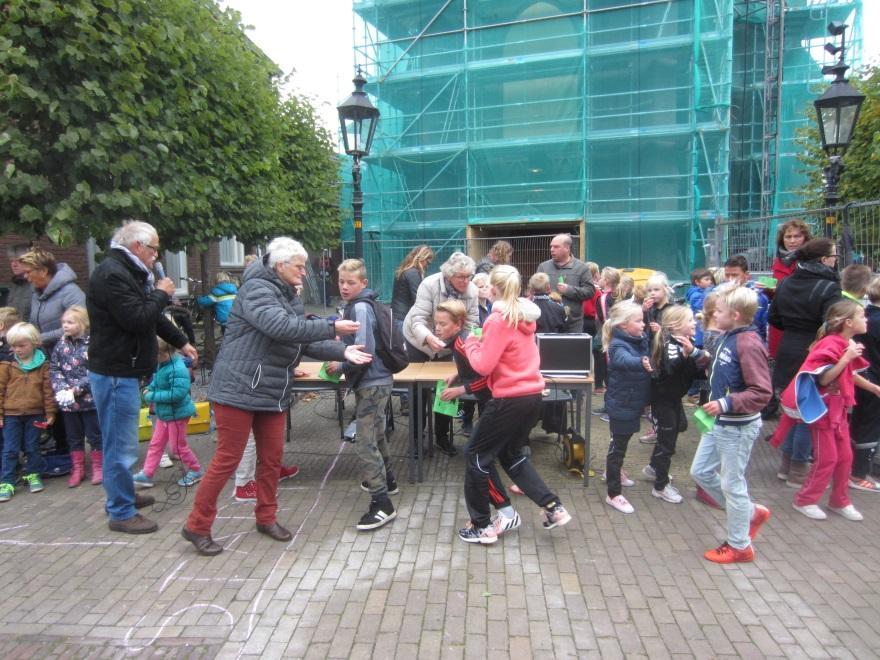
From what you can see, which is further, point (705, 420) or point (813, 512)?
point (813, 512)

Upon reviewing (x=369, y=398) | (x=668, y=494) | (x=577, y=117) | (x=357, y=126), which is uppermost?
(x=577, y=117)

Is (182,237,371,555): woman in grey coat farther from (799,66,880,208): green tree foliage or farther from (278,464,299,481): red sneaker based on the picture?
(799,66,880,208): green tree foliage

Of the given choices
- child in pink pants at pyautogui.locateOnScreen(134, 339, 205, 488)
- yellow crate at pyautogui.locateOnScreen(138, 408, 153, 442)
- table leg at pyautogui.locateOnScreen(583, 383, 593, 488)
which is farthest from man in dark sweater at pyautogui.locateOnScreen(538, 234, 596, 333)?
yellow crate at pyautogui.locateOnScreen(138, 408, 153, 442)

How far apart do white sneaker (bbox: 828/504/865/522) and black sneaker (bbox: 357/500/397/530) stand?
128 inches

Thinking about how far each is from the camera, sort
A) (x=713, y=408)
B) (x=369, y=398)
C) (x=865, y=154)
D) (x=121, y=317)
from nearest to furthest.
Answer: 1. (x=713, y=408)
2. (x=121, y=317)
3. (x=369, y=398)
4. (x=865, y=154)

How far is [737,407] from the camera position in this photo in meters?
3.55

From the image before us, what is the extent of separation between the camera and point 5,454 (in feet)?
16.6

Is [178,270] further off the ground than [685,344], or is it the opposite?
[178,270]

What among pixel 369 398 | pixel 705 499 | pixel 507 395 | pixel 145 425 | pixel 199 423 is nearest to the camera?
pixel 507 395

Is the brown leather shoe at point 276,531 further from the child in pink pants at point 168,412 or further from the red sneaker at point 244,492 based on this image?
the child in pink pants at point 168,412

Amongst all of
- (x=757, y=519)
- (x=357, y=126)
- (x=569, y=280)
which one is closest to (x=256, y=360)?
(x=757, y=519)

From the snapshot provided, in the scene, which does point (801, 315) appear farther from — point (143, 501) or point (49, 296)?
point (49, 296)

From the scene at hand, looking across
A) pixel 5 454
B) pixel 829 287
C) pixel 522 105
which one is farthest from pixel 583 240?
pixel 5 454

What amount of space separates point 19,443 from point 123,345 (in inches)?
77.8
